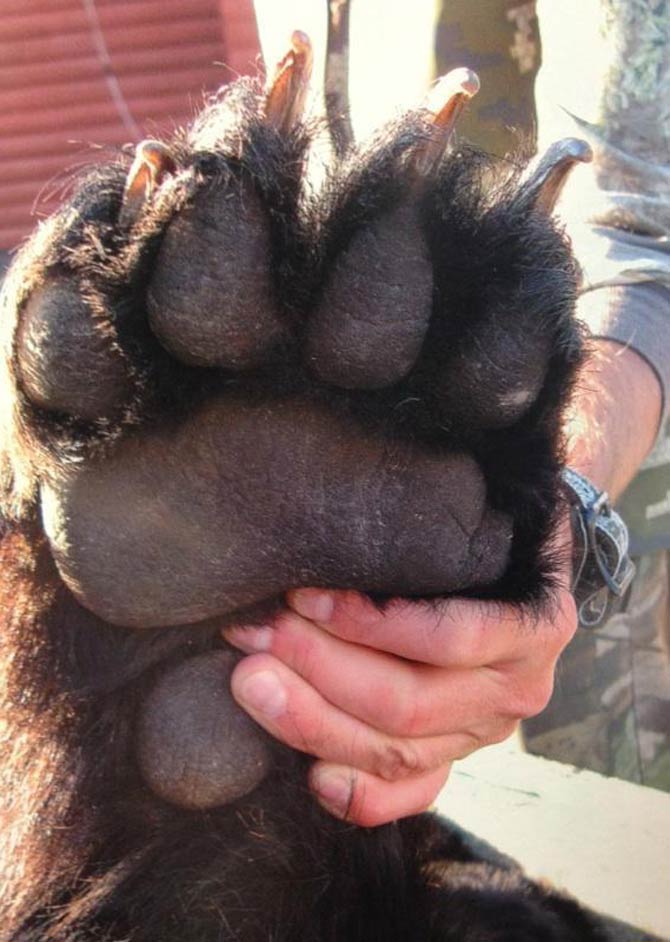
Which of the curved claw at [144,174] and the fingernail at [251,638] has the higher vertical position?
the curved claw at [144,174]

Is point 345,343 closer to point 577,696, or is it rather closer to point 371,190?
point 371,190

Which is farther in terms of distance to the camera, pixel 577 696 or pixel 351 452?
pixel 577 696

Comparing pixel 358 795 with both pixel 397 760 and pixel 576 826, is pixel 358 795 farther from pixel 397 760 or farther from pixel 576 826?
pixel 576 826

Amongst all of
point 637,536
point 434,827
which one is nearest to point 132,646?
point 434,827

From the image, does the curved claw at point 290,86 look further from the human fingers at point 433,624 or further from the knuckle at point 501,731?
the knuckle at point 501,731

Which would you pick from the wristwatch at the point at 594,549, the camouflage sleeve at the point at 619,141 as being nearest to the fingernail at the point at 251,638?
the wristwatch at the point at 594,549

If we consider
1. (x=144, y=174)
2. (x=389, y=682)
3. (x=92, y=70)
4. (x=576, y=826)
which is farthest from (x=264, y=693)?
(x=92, y=70)

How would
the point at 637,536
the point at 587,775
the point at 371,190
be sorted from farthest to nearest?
1. the point at 637,536
2. the point at 587,775
3. the point at 371,190
